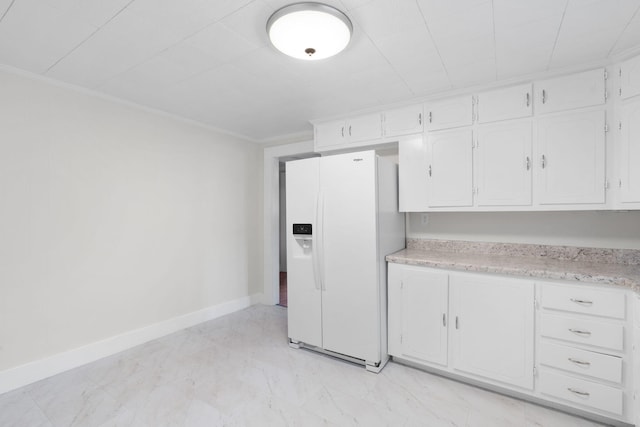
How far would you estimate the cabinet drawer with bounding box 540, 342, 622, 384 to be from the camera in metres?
1.79

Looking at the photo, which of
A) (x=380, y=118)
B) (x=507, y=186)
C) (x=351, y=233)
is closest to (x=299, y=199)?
(x=351, y=233)

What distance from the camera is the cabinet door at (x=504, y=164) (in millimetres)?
2316

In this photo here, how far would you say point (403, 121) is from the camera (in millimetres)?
2799

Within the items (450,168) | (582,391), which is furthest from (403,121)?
(582,391)

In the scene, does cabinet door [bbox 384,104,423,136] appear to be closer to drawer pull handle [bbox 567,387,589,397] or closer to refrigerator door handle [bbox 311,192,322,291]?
refrigerator door handle [bbox 311,192,322,291]

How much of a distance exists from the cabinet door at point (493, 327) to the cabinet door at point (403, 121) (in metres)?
1.36

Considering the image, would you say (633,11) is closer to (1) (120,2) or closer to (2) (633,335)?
(2) (633,335)

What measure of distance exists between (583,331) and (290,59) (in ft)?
8.47

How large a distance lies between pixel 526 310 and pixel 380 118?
6.51 ft

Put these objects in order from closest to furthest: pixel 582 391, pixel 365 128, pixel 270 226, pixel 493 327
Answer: pixel 582 391
pixel 493 327
pixel 365 128
pixel 270 226

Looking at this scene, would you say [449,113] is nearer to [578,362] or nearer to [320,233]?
[320,233]

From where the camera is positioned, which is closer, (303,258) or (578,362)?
(578,362)

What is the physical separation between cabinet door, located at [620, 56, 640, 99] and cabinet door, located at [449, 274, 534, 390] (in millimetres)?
1397

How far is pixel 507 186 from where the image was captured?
7.81 feet
